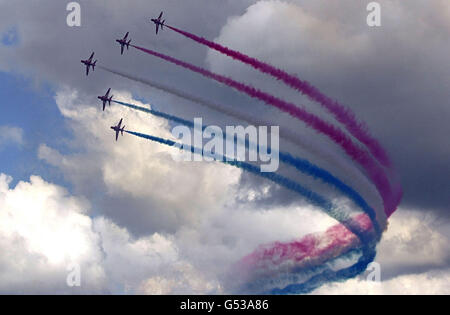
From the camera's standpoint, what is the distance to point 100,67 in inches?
5468
